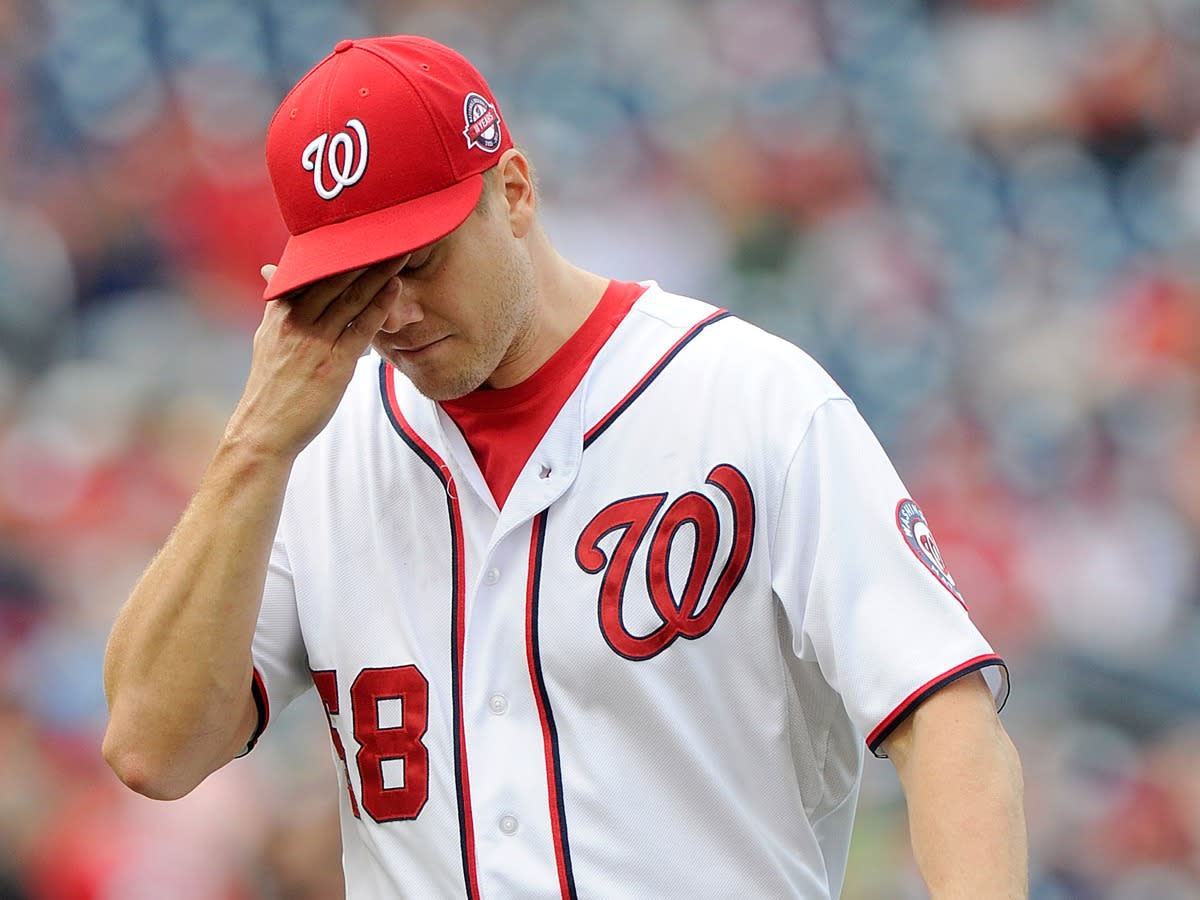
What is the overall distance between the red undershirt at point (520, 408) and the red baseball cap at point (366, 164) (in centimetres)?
23

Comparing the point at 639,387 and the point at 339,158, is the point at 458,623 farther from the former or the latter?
the point at 339,158

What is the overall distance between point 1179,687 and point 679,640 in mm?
3537

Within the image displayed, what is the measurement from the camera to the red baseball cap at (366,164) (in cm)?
169

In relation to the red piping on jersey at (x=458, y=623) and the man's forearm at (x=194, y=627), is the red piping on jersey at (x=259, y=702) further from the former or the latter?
the red piping on jersey at (x=458, y=623)

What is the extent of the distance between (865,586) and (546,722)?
371 millimetres

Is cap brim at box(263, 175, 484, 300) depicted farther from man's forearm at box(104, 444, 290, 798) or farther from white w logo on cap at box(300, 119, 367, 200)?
man's forearm at box(104, 444, 290, 798)

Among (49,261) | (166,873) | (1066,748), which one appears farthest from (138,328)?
(1066,748)

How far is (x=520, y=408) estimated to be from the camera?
1874mm

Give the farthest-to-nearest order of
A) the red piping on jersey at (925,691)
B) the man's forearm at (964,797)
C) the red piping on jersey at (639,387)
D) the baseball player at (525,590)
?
1. the red piping on jersey at (639,387)
2. the baseball player at (525,590)
3. the red piping on jersey at (925,691)
4. the man's forearm at (964,797)

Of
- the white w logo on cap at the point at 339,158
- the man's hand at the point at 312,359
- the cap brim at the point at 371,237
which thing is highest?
the white w logo on cap at the point at 339,158

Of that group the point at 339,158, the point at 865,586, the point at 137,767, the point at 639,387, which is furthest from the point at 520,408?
the point at 137,767

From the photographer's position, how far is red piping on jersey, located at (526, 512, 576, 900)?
1695mm

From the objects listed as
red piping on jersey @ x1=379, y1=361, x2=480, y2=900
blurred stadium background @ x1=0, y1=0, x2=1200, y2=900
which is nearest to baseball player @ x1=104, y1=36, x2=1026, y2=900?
red piping on jersey @ x1=379, y1=361, x2=480, y2=900

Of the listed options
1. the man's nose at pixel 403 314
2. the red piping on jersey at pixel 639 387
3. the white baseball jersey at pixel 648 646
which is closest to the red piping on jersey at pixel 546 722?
the white baseball jersey at pixel 648 646
